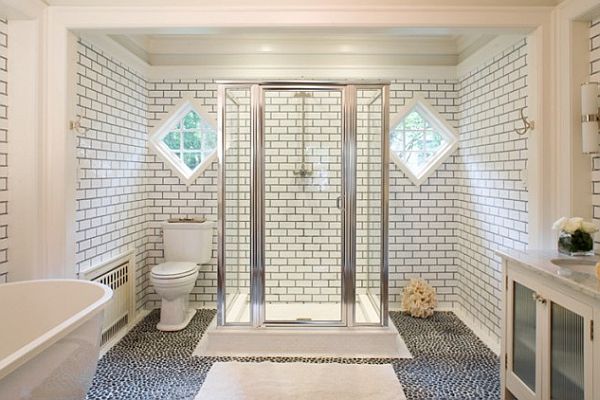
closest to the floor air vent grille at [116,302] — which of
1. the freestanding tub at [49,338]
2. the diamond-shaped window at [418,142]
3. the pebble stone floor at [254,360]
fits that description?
the pebble stone floor at [254,360]

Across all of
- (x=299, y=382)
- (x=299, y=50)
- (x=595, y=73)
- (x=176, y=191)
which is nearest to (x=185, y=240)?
(x=176, y=191)

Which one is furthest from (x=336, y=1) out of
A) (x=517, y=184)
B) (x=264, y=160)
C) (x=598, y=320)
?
(x=598, y=320)

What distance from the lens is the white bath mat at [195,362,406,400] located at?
2.33 meters

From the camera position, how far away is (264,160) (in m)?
3.09

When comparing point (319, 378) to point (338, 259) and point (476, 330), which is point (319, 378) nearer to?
point (338, 259)

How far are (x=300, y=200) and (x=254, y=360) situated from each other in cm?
147

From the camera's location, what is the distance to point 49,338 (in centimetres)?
142

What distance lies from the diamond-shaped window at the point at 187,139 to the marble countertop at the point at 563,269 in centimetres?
290

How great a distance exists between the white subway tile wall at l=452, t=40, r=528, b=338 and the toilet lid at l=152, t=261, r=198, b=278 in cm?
263

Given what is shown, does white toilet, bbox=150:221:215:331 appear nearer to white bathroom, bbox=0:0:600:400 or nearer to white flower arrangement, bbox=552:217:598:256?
white bathroom, bbox=0:0:600:400

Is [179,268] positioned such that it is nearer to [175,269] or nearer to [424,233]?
[175,269]

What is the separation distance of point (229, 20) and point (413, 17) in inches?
46.5

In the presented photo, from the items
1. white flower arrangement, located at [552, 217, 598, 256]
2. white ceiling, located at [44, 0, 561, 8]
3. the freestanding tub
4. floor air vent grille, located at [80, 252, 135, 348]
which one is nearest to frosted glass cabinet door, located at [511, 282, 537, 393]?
white flower arrangement, located at [552, 217, 598, 256]

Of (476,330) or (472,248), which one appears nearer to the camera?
(476,330)
